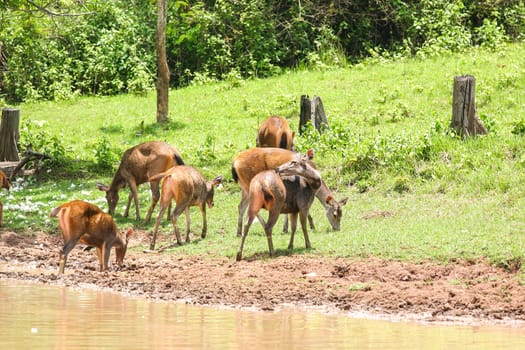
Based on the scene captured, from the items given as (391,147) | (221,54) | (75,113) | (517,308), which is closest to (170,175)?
(391,147)

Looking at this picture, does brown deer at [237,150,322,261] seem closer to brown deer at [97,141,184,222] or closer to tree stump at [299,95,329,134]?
brown deer at [97,141,184,222]

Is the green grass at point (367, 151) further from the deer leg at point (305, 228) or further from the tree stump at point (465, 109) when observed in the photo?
the tree stump at point (465, 109)

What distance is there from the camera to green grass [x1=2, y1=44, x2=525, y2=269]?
12719 mm

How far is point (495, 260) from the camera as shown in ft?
36.2

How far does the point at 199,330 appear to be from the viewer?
855cm

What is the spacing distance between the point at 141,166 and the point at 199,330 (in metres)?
7.39

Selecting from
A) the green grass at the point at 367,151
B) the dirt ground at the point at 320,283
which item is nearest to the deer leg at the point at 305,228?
the green grass at the point at 367,151

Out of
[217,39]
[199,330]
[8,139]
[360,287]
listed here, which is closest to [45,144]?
[8,139]

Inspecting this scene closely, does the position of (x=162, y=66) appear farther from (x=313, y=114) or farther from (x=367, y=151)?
(x=367, y=151)

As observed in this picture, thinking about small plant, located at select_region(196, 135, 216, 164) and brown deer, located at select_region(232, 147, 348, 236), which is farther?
small plant, located at select_region(196, 135, 216, 164)

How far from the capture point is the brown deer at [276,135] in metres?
16.0

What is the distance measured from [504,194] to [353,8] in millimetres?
15293

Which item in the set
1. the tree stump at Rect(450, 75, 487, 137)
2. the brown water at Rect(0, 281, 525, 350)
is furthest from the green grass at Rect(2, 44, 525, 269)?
the brown water at Rect(0, 281, 525, 350)

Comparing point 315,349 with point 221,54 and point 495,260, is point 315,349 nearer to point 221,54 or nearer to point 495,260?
point 495,260
